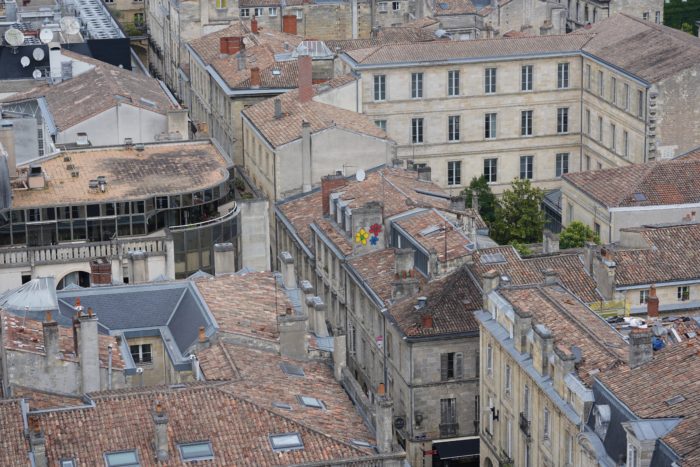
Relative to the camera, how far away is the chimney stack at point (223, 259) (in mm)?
83938

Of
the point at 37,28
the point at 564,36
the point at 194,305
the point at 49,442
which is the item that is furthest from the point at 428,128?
the point at 49,442

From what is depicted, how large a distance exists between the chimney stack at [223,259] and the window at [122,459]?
25.0 metres

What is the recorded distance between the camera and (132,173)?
303 ft

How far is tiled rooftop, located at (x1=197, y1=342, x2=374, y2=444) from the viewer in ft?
204

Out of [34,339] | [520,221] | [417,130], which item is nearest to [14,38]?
[417,130]

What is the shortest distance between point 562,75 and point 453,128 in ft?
27.5

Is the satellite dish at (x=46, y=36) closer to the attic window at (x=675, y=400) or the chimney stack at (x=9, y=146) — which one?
the chimney stack at (x=9, y=146)

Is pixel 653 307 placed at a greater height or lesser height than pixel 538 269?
lesser

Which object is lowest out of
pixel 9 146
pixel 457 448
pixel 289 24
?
pixel 457 448

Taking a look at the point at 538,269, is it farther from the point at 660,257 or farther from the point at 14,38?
the point at 14,38

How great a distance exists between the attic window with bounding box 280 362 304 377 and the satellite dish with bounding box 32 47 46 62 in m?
54.5

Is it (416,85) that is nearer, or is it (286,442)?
(286,442)

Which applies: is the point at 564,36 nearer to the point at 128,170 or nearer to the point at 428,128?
the point at 428,128

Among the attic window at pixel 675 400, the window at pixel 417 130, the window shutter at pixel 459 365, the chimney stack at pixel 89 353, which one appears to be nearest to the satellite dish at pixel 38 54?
the window at pixel 417 130
